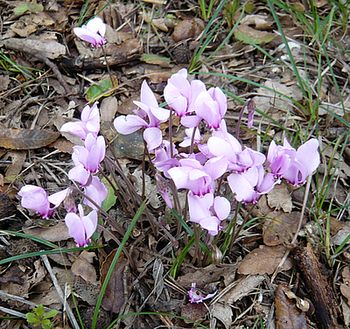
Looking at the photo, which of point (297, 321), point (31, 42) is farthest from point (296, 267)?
point (31, 42)

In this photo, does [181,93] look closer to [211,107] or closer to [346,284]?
[211,107]

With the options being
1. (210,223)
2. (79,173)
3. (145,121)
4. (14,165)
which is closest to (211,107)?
(145,121)

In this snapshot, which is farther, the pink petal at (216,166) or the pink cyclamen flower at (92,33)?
the pink cyclamen flower at (92,33)

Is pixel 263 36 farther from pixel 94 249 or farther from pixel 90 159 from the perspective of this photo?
pixel 90 159

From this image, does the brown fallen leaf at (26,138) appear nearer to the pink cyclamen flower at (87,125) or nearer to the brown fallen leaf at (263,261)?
the pink cyclamen flower at (87,125)

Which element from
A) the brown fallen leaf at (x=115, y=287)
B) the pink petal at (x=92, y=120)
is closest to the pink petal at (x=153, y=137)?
the pink petal at (x=92, y=120)

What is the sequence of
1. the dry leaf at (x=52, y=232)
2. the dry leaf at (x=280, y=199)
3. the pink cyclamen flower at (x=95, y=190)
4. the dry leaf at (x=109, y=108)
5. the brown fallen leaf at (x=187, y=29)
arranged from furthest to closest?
the brown fallen leaf at (x=187, y=29), the dry leaf at (x=109, y=108), the dry leaf at (x=280, y=199), the dry leaf at (x=52, y=232), the pink cyclamen flower at (x=95, y=190)

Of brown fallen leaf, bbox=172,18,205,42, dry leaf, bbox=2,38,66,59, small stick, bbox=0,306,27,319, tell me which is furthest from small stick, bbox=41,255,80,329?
brown fallen leaf, bbox=172,18,205,42
